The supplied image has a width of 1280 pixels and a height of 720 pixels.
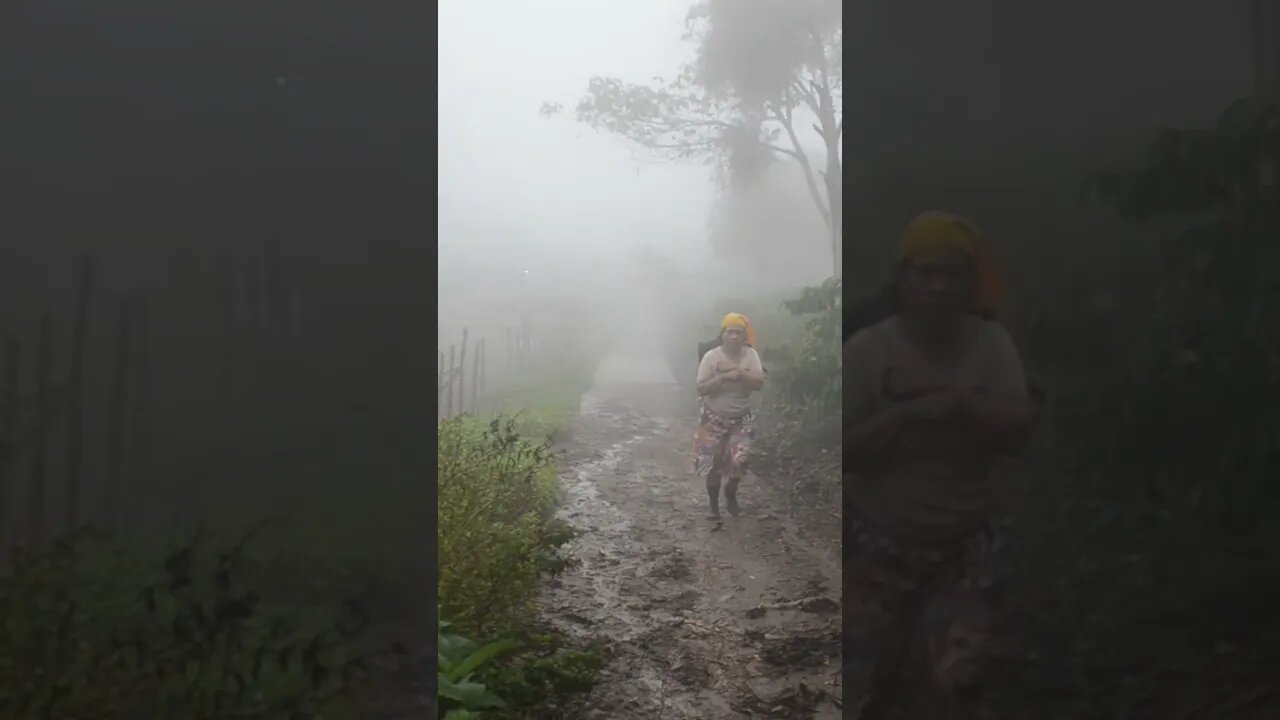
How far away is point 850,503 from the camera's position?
2.26 m

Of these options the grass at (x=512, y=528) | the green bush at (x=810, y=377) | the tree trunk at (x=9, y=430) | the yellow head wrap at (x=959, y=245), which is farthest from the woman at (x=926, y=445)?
the tree trunk at (x=9, y=430)

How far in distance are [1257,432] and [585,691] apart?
2028 mm

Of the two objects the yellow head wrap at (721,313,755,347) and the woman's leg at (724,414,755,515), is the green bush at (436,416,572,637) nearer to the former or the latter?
the woman's leg at (724,414,755,515)

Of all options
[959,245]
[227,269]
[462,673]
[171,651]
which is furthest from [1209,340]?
[171,651]

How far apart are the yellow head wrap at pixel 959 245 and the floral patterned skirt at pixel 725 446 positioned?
2.43 feet

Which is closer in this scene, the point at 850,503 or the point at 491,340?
the point at 850,503

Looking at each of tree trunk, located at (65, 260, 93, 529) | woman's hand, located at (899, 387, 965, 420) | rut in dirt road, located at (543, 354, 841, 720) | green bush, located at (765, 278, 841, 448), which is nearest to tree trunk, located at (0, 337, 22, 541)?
tree trunk, located at (65, 260, 93, 529)

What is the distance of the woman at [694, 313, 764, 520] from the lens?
2.62 metres

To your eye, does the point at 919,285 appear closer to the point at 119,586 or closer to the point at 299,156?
the point at 299,156

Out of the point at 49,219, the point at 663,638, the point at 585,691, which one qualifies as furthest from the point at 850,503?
the point at 49,219

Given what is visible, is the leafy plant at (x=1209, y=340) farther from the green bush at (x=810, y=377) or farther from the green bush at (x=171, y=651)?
the green bush at (x=171, y=651)

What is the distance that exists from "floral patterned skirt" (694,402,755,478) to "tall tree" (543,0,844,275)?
0.56 meters

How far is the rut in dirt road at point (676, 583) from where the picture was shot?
2.59 metres

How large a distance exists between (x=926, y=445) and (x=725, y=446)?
2.12ft
